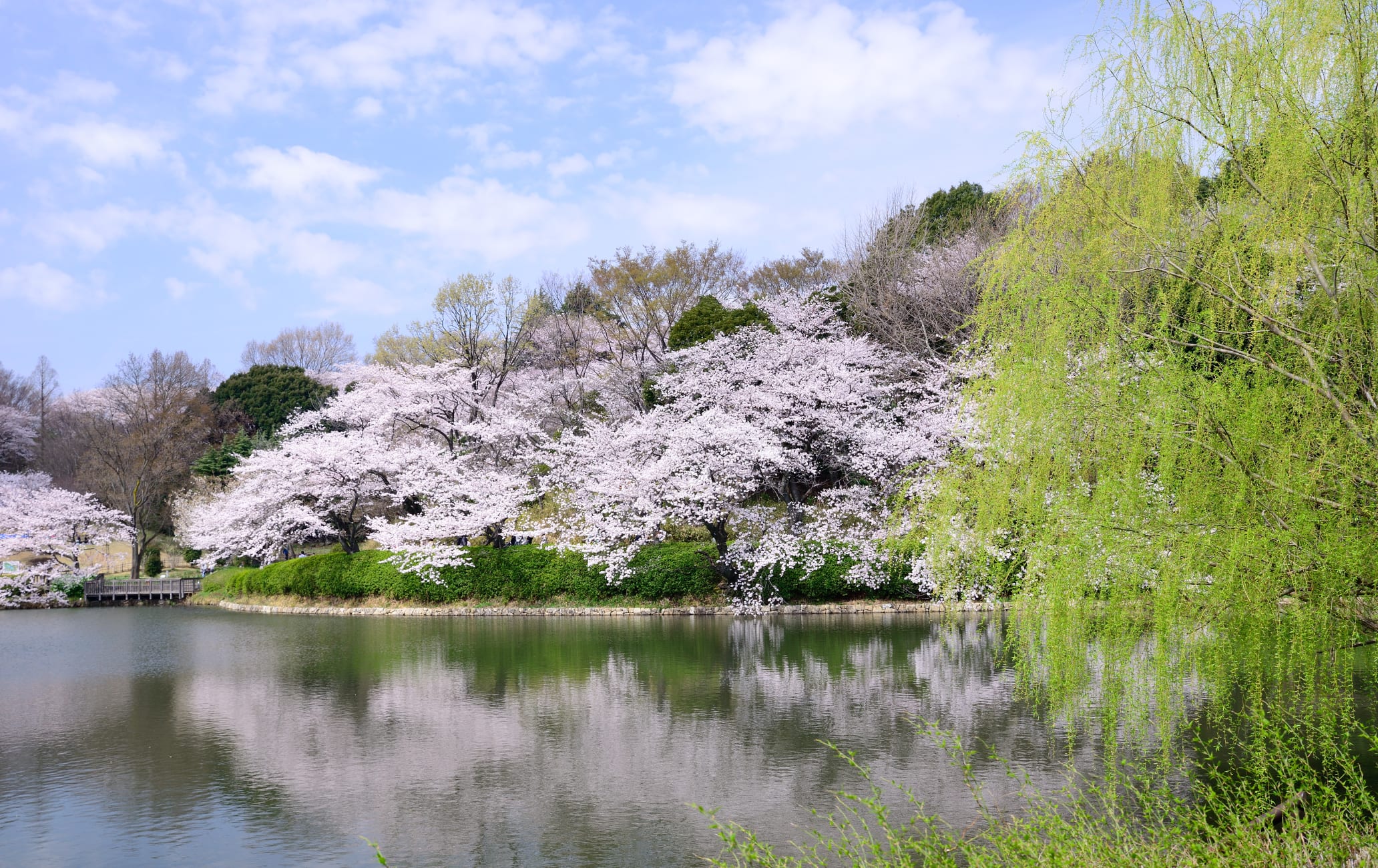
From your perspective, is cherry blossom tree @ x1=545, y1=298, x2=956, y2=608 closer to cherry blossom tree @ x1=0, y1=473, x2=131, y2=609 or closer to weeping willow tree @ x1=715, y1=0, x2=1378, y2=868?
weeping willow tree @ x1=715, y1=0, x2=1378, y2=868

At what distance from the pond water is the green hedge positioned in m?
3.70

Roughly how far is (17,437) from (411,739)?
4670 cm

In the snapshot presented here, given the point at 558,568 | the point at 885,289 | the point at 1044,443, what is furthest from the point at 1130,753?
the point at 885,289

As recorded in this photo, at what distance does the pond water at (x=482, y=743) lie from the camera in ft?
21.4

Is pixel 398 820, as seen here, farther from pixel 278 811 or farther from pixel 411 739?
pixel 411 739

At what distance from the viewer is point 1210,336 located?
532 cm

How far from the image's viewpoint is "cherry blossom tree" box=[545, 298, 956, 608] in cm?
1984

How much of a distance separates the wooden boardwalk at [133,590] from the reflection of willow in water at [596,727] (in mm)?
16046

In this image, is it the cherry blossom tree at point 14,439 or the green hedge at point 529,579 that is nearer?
the green hedge at point 529,579

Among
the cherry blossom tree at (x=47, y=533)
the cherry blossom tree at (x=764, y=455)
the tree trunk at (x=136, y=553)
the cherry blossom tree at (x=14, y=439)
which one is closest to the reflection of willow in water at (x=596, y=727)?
the cherry blossom tree at (x=764, y=455)

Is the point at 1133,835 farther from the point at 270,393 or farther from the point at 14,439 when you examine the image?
the point at 14,439

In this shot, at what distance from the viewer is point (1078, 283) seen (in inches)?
234

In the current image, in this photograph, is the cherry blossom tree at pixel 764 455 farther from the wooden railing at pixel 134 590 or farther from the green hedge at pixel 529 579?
the wooden railing at pixel 134 590

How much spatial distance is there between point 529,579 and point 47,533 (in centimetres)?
1823
